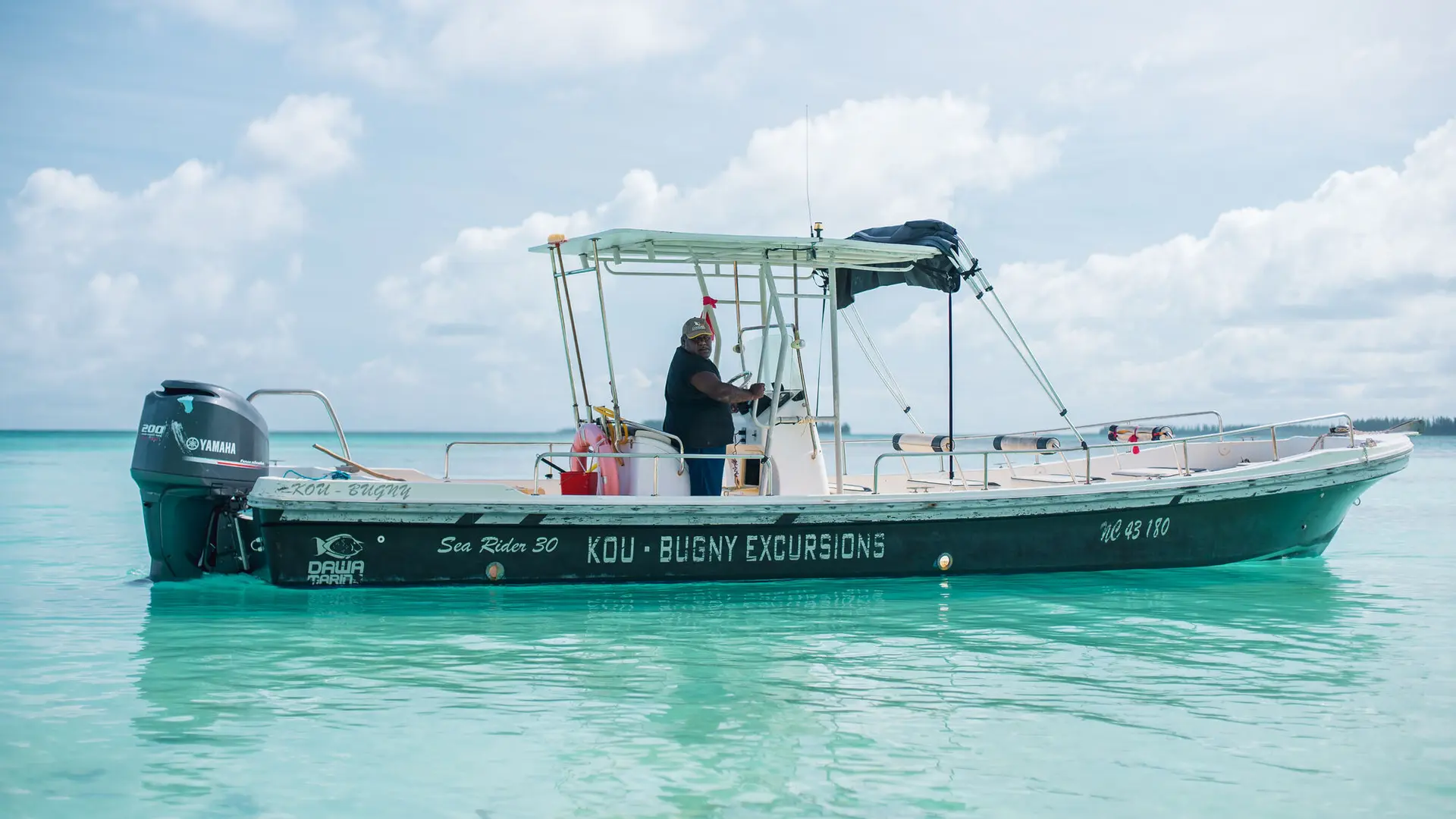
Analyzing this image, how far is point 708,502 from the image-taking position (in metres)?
8.65

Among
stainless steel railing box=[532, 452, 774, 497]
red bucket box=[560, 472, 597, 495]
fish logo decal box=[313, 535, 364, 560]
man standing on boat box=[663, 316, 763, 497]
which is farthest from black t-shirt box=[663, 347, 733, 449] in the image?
fish logo decal box=[313, 535, 364, 560]

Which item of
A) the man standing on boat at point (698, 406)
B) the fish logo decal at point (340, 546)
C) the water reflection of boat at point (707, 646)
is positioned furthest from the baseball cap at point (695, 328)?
the fish logo decal at point (340, 546)

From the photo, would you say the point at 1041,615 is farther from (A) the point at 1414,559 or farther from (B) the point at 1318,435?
(A) the point at 1414,559

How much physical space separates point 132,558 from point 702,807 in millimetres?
10815

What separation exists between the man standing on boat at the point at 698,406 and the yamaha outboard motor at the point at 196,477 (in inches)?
134

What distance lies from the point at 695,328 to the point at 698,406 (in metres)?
0.62

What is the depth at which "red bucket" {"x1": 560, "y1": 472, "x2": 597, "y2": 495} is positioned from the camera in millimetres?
9164

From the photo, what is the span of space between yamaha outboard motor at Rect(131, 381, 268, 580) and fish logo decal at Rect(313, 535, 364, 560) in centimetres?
76

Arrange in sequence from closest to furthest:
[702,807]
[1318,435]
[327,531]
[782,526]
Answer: [702,807] → [327,531] → [782,526] → [1318,435]

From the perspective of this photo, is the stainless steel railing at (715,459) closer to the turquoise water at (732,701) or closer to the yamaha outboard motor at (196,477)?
the turquoise water at (732,701)

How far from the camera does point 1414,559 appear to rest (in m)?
12.9

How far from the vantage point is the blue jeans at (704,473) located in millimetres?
9031

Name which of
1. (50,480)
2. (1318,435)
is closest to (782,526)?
(1318,435)

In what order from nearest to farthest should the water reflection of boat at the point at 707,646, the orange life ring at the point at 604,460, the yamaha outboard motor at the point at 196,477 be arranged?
1. the water reflection of boat at the point at 707,646
2. the yamaha outboard motor at the point at 196,477
3. the orange life ring at the point at 604,460
